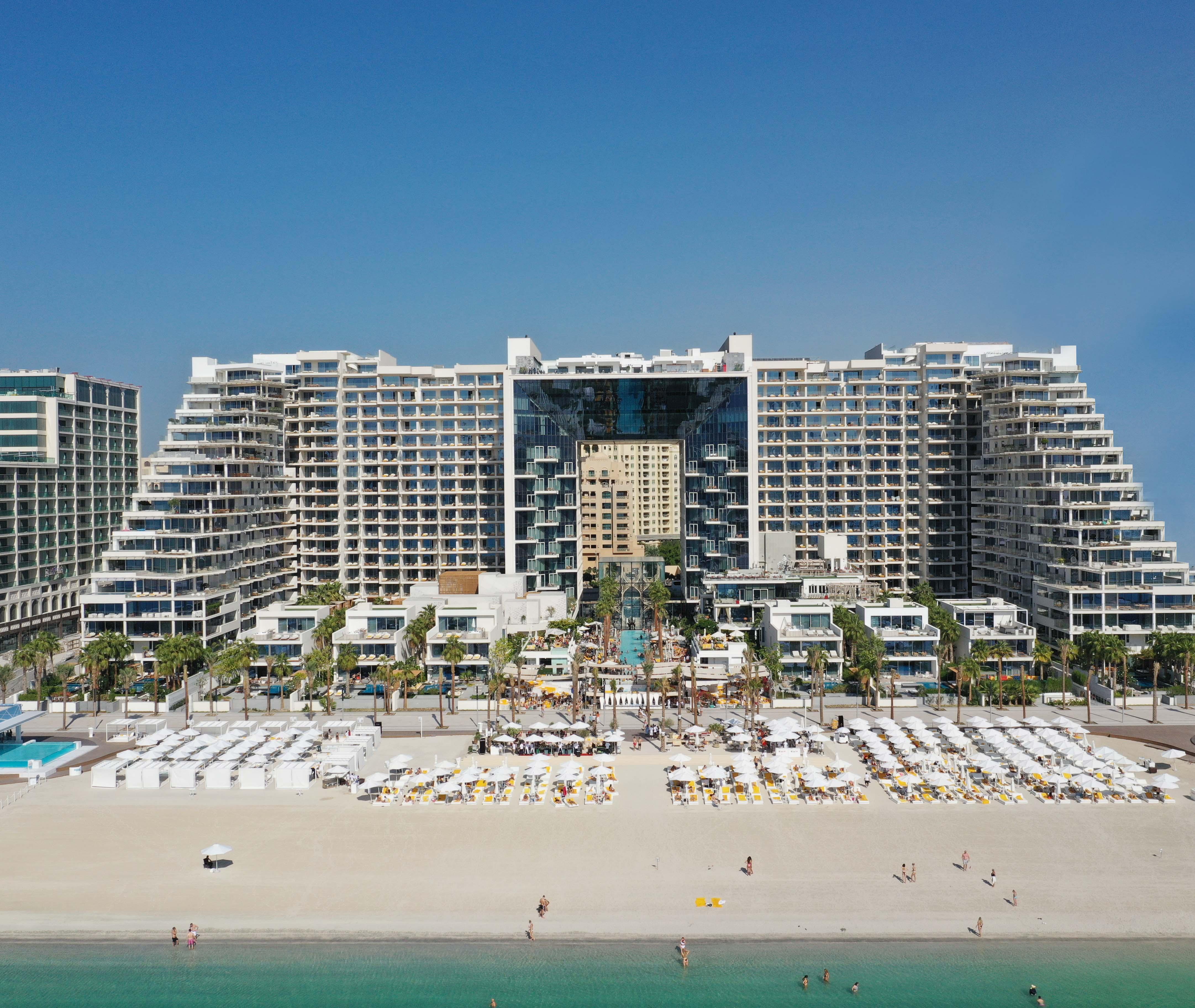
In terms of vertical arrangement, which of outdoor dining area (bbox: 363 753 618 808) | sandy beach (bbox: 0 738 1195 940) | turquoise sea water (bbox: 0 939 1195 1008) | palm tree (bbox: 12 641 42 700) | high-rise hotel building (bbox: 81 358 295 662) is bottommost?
turquoise sea water (bbox: 0 939 1195 1008)

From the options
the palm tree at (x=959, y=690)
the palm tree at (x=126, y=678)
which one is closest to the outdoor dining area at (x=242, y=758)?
the palm tree at (x=126, y=678)

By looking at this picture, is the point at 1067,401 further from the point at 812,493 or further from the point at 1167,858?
the point at 1167,858

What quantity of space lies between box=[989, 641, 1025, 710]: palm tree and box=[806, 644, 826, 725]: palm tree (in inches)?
518

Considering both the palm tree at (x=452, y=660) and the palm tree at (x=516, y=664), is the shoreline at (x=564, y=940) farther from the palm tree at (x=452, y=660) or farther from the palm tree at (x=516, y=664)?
the palm tree at (x=452, y=660)

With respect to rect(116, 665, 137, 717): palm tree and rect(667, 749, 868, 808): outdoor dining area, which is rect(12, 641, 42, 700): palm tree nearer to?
rect(116, 665, 137, 717): palm tree

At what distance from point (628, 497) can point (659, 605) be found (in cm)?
8057

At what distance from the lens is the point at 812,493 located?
383ft

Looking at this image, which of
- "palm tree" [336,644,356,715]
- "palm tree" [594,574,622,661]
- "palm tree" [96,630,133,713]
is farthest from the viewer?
"palm tree" [594,574,622,661]

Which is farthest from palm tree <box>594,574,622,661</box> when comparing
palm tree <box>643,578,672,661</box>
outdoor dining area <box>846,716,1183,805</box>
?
outdoor dining area <box>846,716,1183,805</box>

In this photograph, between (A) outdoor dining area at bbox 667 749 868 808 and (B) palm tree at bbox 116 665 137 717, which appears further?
(B) palm tree at bbox 116 665 137 717

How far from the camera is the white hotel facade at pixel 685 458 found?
336ft

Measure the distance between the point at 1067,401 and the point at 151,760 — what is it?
8943cm

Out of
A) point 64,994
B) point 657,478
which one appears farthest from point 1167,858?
point 657,478

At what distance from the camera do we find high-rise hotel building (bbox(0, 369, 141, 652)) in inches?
3836
